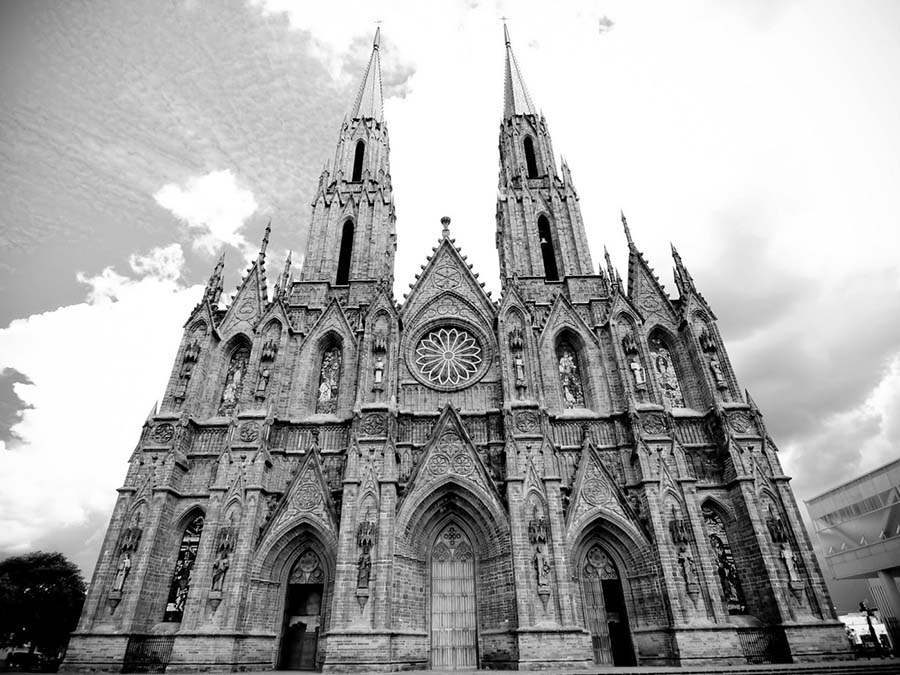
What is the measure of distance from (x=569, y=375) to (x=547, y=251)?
8.60 meters

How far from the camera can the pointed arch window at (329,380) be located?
22203 millimetres

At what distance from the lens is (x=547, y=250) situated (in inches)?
1120

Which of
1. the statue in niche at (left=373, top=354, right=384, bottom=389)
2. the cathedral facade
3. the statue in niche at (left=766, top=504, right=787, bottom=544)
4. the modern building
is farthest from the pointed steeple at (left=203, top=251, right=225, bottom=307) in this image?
the modern building

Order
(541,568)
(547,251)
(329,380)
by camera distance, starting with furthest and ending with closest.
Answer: (547,251), (329,380), (541,568)

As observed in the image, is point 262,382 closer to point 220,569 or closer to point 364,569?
point 220,569

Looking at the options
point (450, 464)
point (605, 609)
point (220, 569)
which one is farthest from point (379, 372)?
point (605, 609)

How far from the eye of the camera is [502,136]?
113ft

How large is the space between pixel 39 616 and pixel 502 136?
41.9m

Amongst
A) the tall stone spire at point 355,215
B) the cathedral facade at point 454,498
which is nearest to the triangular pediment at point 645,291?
the cathedral facade at point 454,498

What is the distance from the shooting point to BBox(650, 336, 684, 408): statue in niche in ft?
72.5

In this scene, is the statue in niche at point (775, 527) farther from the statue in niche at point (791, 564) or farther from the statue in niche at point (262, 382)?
the statue in niche at point (262, 382)

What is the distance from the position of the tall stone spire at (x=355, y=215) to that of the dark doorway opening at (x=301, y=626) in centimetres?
1367

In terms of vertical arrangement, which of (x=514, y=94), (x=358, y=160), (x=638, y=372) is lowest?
(x=638, y=372)

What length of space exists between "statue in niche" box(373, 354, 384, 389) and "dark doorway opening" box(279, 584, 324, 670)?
25.7 feet
